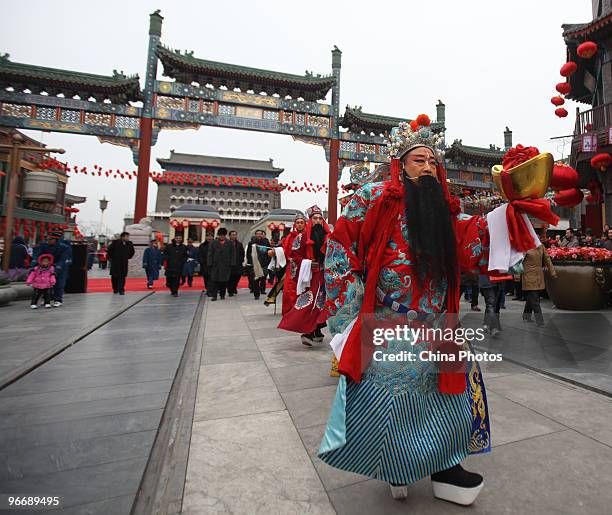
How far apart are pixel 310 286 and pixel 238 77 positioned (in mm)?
18987

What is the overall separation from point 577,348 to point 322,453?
3.75m

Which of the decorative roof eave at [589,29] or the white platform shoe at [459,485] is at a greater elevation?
the decorative roof eave at [589,29]

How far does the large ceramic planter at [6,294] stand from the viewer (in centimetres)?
604

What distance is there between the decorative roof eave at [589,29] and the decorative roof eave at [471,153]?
1676 centimetres

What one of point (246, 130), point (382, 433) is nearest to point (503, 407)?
point (382, 433)

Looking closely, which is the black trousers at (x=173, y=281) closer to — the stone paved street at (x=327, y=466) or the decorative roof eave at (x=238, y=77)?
the stone paved street at (x=327, y=466)

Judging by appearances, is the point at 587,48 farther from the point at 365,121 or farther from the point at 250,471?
the point at 250,471

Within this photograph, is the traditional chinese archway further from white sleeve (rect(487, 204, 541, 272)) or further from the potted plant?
white sleeve (rect(487, 204, 541, 272))

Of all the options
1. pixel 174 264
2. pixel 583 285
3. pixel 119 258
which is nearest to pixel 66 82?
pixel 119 258

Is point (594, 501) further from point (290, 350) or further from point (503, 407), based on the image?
point (290, 350)

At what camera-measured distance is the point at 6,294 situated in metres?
6.11

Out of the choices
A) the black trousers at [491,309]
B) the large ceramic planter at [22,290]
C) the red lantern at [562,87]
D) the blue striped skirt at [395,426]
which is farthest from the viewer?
the red lantern at [562,87]

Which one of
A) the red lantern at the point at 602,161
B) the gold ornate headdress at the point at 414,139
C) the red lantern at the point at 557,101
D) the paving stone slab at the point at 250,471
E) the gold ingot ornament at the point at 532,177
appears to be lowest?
the paving stone slab at the point at 250,471

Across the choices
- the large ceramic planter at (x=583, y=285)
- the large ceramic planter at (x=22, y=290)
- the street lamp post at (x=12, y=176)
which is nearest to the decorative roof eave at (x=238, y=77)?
the street lamp post at (x=12, y=176)
